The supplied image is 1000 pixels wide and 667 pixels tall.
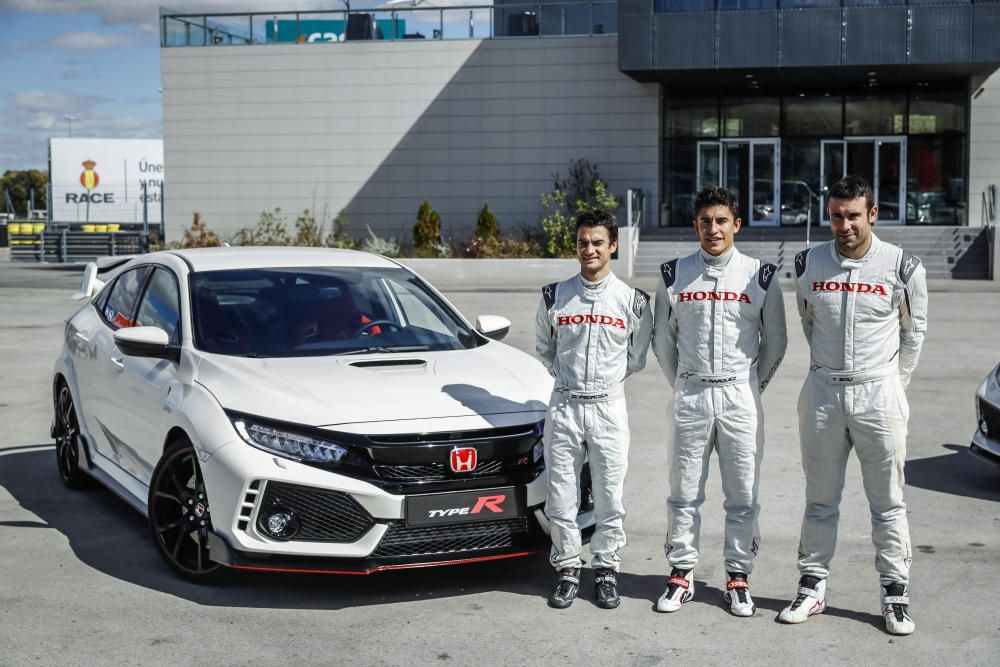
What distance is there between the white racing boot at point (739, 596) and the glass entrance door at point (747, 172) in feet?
96.0

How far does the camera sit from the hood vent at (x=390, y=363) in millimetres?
6094

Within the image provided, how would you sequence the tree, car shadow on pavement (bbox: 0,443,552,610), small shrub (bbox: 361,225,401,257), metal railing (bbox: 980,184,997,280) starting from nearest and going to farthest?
car shadow on pavement (bbox: 0,443,552,610)
metal railing (bbox: 980,184,997,280)
small shrub (bbox: 361,225,401,257)
the tree

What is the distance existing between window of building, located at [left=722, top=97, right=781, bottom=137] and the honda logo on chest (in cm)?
2977

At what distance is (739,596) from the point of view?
5332 millimetres

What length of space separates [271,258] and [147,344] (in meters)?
1.15

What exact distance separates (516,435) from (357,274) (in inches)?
74.6

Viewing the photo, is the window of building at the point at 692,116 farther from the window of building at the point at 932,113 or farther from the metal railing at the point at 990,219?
the metal railing at the point at 990,219

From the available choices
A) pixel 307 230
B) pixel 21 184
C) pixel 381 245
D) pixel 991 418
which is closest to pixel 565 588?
pixel 991 418

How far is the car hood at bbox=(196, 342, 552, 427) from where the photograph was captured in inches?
215

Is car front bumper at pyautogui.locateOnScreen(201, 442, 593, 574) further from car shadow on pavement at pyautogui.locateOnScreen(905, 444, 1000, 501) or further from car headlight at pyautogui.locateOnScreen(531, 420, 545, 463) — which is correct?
car shadow on pavement at pyautogui.locateOnScreen(905, 444, 1000, 501)

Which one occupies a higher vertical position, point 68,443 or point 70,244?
point 70,244

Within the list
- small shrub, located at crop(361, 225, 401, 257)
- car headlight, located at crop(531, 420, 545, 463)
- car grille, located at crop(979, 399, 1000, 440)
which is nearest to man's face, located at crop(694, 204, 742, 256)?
car headlight, located at crop(531, 420, 545, 463)

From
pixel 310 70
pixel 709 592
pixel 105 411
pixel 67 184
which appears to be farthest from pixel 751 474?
pixel 67 184

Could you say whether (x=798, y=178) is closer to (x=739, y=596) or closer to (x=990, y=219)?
(x=990, y=219)
